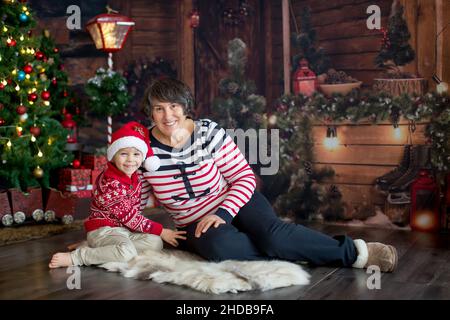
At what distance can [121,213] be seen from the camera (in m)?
2.69

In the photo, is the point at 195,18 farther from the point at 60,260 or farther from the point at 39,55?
the point at 60,260

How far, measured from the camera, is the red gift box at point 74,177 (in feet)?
12.9

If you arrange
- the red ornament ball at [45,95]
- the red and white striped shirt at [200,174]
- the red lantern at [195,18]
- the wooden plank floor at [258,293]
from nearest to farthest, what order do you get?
1. the wooden plank floor at [258,293]
2. the red and white striped shirt at [200,174]
3. the red ornament ball at [45,95]
4. the red lantern at [195,18]

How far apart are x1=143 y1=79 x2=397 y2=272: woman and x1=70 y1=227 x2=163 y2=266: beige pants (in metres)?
0.20

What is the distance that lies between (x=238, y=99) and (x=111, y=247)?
1.90 meters

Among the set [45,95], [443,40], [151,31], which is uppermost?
[151,31]

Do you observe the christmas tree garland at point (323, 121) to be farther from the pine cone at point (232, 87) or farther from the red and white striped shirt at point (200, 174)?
the red and white striped shirt at point (200, 174)

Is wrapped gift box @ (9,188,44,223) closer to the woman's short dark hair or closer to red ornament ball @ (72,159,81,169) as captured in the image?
red ornament ball @ (72,159,81,169)

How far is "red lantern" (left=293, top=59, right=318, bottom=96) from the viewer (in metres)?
3.90

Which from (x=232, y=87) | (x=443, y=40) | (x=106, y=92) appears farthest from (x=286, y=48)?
(x=106, y=92)

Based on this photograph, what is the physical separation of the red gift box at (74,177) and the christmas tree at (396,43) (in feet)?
7.01

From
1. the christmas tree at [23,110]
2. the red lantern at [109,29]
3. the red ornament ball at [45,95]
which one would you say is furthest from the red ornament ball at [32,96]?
the red lantern at [109,29]

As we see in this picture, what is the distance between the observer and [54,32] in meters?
4.71

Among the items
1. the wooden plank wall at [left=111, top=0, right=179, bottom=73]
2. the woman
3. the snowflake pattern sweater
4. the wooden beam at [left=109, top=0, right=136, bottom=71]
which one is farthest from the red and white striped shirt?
the wooden beam at [left=109, top=0, right=136, bottom=71]
